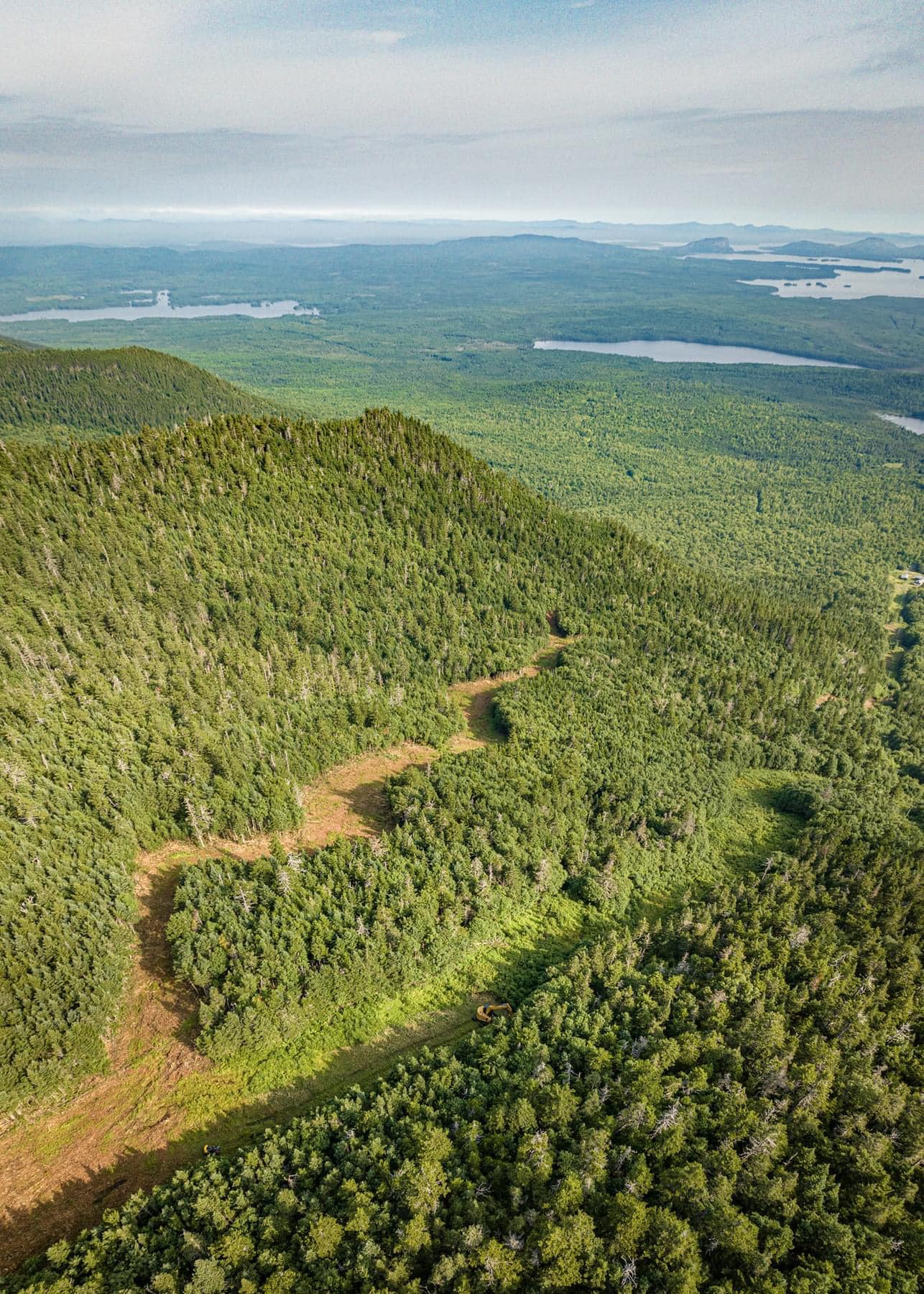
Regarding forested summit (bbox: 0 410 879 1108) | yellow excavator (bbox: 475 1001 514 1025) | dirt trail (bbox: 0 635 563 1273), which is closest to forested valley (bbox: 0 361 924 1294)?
forested summit (bbox: 0 410 879 1108)

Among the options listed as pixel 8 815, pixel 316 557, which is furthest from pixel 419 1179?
pixel 316 557

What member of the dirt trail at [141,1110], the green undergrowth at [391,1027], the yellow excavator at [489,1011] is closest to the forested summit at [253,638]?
the dirt trail at [141,1110]

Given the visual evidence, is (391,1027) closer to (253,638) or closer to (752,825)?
(253,638)

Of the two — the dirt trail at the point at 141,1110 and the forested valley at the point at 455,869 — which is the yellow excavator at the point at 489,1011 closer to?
the dirt trail at the point at 141,1110

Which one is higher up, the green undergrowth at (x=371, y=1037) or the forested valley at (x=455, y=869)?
the forested valley at (x=455, y=869)

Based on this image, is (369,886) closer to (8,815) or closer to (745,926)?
(8,815)
